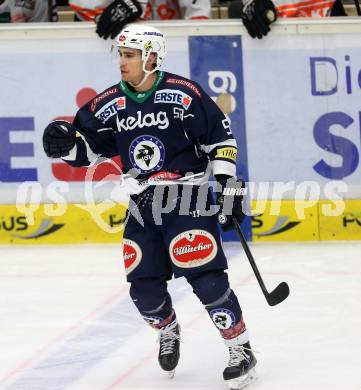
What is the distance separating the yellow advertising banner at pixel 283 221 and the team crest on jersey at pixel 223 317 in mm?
2736

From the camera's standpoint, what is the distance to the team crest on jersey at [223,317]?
15.7ft

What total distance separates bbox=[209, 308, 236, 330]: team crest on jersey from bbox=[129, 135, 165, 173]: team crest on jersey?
0.62m

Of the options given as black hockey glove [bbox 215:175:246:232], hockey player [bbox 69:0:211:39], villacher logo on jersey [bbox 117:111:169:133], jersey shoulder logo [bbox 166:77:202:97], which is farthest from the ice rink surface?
hockey player [bbox 69:0:211:39]

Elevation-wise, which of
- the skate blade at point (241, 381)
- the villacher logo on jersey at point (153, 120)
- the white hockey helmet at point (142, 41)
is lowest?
the skate blade at point (241, 381)

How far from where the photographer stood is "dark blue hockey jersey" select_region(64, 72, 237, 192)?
4.79 metres

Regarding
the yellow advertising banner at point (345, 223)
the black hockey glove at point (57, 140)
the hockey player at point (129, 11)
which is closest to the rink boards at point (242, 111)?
the yellow advertising banner at point (345, 223)

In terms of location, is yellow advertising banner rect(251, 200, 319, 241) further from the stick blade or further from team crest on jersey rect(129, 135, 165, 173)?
team crest on jersey rect(129, 135, 165, 173)

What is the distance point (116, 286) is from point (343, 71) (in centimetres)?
197

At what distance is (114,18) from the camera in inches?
293

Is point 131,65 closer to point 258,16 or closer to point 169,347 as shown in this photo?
point 169,347

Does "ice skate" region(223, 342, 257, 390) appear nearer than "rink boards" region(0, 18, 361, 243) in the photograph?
Yes

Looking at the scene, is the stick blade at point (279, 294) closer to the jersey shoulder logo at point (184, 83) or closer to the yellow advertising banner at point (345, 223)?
the jersey shoulder logo at point (184, 83)

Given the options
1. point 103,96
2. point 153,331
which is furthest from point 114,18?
point 103,96

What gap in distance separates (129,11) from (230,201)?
2.97 m
